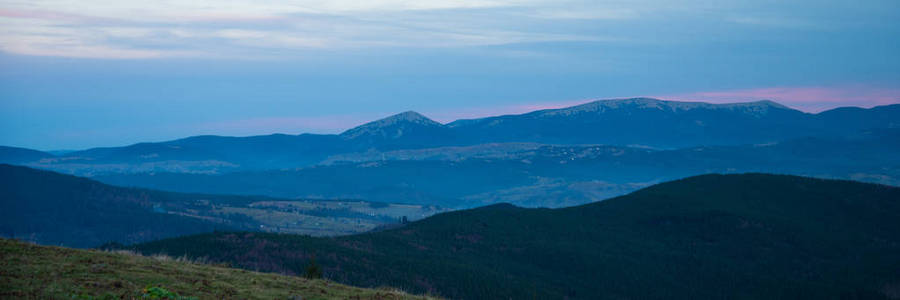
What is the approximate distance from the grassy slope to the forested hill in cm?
3487

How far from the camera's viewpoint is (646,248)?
346 feet

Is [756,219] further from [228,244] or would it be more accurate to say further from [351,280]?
[228,244]

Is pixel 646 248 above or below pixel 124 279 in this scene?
below

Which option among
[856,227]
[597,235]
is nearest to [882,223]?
[856,227]

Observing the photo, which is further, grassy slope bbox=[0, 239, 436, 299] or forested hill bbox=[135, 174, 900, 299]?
forested hill bbox=[135, 174, 900, 299]

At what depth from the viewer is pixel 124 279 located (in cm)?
2589

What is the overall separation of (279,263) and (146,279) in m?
46.3

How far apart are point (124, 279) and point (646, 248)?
90199 mm

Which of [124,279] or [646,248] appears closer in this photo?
[124,279]

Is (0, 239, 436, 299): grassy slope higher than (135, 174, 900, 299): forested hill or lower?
higher

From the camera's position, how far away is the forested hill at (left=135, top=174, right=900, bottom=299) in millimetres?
76375

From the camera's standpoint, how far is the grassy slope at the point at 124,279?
2303 centimetres

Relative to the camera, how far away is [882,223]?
115250 millimetres

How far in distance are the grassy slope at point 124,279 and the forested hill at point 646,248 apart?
34.9 meters
